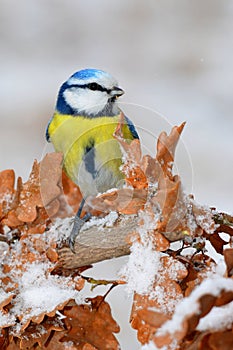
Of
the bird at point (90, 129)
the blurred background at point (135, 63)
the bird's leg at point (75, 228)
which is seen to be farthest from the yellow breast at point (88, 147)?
the blurred background at point (135, 63)

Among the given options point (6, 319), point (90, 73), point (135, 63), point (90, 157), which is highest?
point (135, 63)

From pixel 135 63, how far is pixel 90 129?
1.20 m

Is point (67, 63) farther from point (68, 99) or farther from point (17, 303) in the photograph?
point (17, 303)

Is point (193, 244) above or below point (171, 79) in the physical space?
below

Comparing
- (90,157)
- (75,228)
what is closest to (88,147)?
(90,157)

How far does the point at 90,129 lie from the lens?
0.66 m

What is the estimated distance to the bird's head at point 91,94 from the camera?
A: 668mm

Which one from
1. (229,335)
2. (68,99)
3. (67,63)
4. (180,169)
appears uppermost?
(67,63)

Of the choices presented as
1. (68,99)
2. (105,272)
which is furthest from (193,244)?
(105,272)

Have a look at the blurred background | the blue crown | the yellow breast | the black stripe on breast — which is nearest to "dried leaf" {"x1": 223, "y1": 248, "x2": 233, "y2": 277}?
the yellow breast

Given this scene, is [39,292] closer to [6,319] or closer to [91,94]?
[6,319]

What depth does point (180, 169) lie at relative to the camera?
338 millimetres

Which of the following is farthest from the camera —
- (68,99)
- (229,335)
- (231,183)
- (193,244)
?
(231,183)

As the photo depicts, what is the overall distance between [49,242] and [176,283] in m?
0.08
